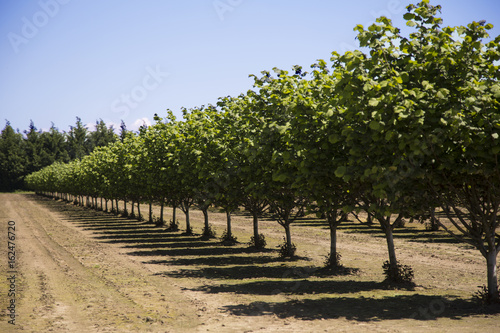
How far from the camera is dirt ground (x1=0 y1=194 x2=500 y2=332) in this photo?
11281 mm

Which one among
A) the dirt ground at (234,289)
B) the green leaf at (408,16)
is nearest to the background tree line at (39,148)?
the dirt ground at (234,289)

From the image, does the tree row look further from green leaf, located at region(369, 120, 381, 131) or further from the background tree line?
the background tree line

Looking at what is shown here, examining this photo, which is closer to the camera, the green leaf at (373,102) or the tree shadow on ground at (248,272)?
the green leaf at (373,102)

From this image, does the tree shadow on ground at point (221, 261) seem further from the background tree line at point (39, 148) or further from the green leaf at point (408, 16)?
the background tree line at point (39, 148)

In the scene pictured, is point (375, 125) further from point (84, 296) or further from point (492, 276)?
point (84, 296)

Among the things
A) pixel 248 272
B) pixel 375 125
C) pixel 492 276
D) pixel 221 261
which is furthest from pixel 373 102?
pixel 221 261

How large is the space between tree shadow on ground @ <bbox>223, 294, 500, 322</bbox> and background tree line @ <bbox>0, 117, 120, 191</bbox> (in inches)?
5870

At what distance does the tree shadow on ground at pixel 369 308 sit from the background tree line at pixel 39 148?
489 ft

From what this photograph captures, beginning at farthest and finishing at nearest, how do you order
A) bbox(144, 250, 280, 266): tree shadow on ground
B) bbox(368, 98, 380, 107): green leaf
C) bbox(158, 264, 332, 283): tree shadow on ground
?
bbox(144, 250, 280, 266): tree shadow on ground
bbox(158, 264, 332, 283): tree shadow on ground
bbox(368, 98, 380, 107): green leaf

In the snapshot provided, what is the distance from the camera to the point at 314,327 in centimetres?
1093

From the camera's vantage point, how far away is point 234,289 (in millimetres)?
16062

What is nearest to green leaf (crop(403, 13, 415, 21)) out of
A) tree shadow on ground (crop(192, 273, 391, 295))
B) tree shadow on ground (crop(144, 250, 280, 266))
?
tree shadow on ground (crop(192, 273, 391, 295))

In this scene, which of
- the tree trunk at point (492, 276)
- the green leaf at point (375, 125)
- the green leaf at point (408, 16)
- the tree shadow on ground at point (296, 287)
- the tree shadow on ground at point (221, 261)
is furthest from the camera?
the tree shadow on ground at point (221, 261)

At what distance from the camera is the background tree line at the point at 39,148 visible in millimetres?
158250
